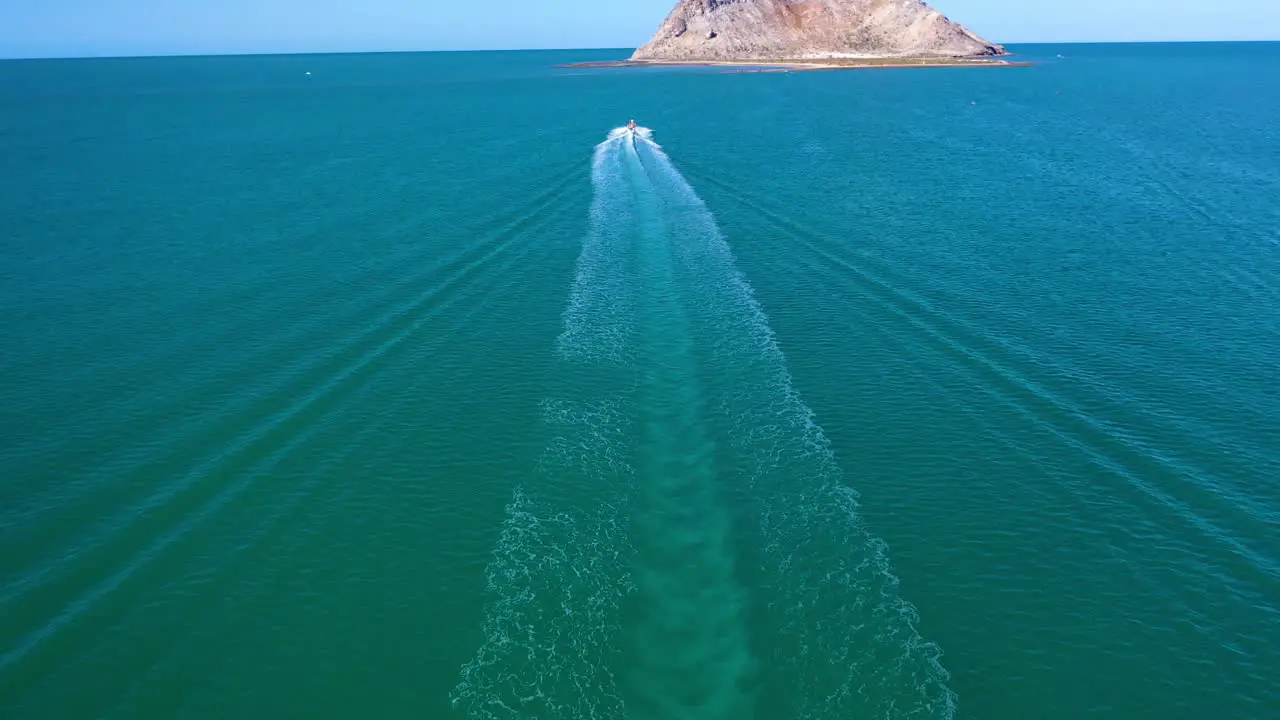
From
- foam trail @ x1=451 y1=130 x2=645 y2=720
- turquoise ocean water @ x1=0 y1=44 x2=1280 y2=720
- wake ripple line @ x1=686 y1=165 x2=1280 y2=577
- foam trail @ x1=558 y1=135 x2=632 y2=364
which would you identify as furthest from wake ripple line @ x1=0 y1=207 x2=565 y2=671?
wake ripple line @ x1=686 y1=165 x2=1280 y2=577

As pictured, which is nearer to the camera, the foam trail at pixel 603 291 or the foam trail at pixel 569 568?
the foam trail at pixel 569 568

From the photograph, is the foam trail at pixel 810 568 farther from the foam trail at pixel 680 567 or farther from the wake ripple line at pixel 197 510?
the wake ripple line at pixel 197 510

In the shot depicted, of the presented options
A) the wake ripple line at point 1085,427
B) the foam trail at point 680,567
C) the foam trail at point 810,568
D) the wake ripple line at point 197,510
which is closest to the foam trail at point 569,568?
the foam trail at point 680,567

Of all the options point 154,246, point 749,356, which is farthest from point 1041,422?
point 154,246

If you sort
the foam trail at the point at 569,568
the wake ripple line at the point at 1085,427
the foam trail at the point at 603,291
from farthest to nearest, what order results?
the foam trail at the point at 603,291 < the wake ripple line at the point at 1085,427 < the foam trail at the point at 569,568

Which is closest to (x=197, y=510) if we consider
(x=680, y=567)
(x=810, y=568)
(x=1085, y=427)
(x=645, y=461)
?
(x=645, y=461)
